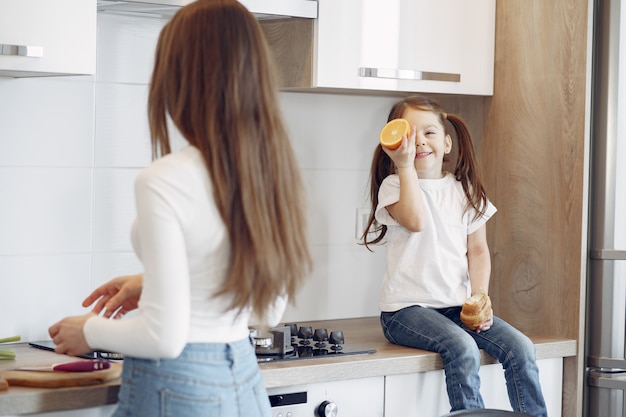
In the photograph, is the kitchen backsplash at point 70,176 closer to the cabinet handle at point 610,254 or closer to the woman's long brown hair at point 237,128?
the woman's long brown hair at point 237,128

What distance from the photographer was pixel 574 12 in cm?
240

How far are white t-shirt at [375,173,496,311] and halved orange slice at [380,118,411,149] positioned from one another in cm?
15

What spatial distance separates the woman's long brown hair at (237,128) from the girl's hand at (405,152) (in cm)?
69

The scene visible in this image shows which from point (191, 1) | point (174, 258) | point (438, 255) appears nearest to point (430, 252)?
point (438, 255)

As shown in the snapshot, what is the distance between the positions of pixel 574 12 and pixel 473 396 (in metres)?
0.94

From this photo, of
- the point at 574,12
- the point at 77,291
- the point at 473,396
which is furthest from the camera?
the point at 574,12

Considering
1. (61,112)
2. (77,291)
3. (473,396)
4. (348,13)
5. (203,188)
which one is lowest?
(473,396)

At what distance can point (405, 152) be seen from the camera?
217cm

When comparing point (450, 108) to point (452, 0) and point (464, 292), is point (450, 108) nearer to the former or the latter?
point (452, 0)

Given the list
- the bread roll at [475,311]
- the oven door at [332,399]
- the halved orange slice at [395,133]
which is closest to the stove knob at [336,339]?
the oven door at [332,399]

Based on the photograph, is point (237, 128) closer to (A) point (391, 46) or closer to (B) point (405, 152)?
(B) point (405, 152)

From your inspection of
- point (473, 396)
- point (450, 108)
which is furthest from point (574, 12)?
point (473, 396)

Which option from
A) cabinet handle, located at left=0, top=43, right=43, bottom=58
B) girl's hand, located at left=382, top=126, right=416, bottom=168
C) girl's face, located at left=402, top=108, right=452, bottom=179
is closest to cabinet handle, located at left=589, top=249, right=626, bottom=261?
girl's face, located at left=402, top=108, right=452, bottom=179

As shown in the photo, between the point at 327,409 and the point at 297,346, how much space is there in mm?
192
